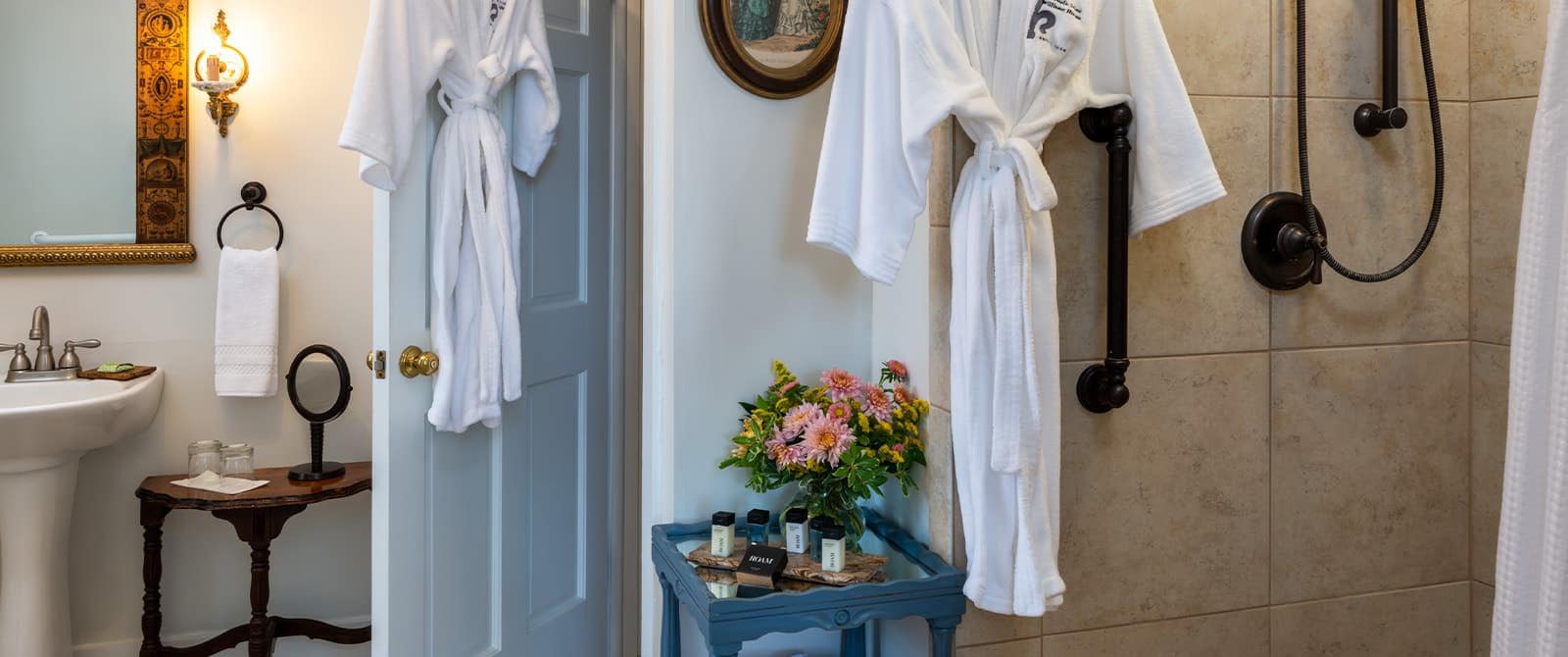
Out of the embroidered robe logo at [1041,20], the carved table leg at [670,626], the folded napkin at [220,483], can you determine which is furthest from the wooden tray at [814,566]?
the folded napkin at [220,483]

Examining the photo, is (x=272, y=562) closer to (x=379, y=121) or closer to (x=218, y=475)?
(x=218, y=475)

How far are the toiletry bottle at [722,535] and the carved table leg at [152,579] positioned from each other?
158 centimetres

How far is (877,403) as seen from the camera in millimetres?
1721

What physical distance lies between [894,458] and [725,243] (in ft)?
1.74

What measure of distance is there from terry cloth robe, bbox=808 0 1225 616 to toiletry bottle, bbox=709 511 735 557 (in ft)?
1.32

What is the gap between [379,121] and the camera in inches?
73.0

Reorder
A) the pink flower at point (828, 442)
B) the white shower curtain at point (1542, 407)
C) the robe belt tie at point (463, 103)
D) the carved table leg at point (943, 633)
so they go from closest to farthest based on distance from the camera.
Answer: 1. the white shower curtain at point (1542, 407)
2. the carved table leg at point (943, 633)
3. the pink flower at point (828, 442)
4. the robe belt tie at point (463, 103)

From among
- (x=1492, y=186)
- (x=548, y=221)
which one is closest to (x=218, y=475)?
(x=548, y=221)

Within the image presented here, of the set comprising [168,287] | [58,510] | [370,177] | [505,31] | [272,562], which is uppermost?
[505,31]

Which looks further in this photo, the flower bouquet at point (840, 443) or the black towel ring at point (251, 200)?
the black towel ring at point (251, 200)

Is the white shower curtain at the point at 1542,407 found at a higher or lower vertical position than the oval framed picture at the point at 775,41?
lower

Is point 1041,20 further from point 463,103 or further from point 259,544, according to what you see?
point 259,544

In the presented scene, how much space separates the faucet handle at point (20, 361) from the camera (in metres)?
2.46

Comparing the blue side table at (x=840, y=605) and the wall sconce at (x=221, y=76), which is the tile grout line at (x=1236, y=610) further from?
the wall sconce at (x=221, y=76)
